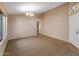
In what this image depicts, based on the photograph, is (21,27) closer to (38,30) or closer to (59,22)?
(38,30)

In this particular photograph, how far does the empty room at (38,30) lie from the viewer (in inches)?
132

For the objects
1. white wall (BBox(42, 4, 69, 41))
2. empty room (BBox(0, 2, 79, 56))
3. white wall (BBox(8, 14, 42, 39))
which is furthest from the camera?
white wall (BBox(42, 4, 69, 41))

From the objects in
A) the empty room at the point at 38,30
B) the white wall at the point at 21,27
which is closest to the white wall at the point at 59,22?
the empty room at the point at 38,30

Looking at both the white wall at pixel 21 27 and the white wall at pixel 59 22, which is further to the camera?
the white wall at pixel 59 22

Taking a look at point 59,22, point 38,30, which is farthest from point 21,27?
point 59,22

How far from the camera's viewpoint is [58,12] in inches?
215

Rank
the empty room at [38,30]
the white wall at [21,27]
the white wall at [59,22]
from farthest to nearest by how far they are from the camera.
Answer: the white wall at [59,22]
the white wall at [21,27]
the empty room at [38,30]

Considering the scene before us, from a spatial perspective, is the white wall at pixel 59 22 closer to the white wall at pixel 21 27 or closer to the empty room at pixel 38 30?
the empty room at pixel 38 30

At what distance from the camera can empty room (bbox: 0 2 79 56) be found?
3361 mm

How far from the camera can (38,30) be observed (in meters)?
3.54

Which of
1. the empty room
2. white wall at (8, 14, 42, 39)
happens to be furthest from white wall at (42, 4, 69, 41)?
white wall at (8, 14, 42, 39)

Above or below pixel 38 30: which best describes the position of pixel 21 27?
above

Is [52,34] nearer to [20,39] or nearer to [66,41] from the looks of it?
[66,41]

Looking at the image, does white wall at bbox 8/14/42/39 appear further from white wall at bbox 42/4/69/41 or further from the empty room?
white wall at bbox 42/4/69/41
